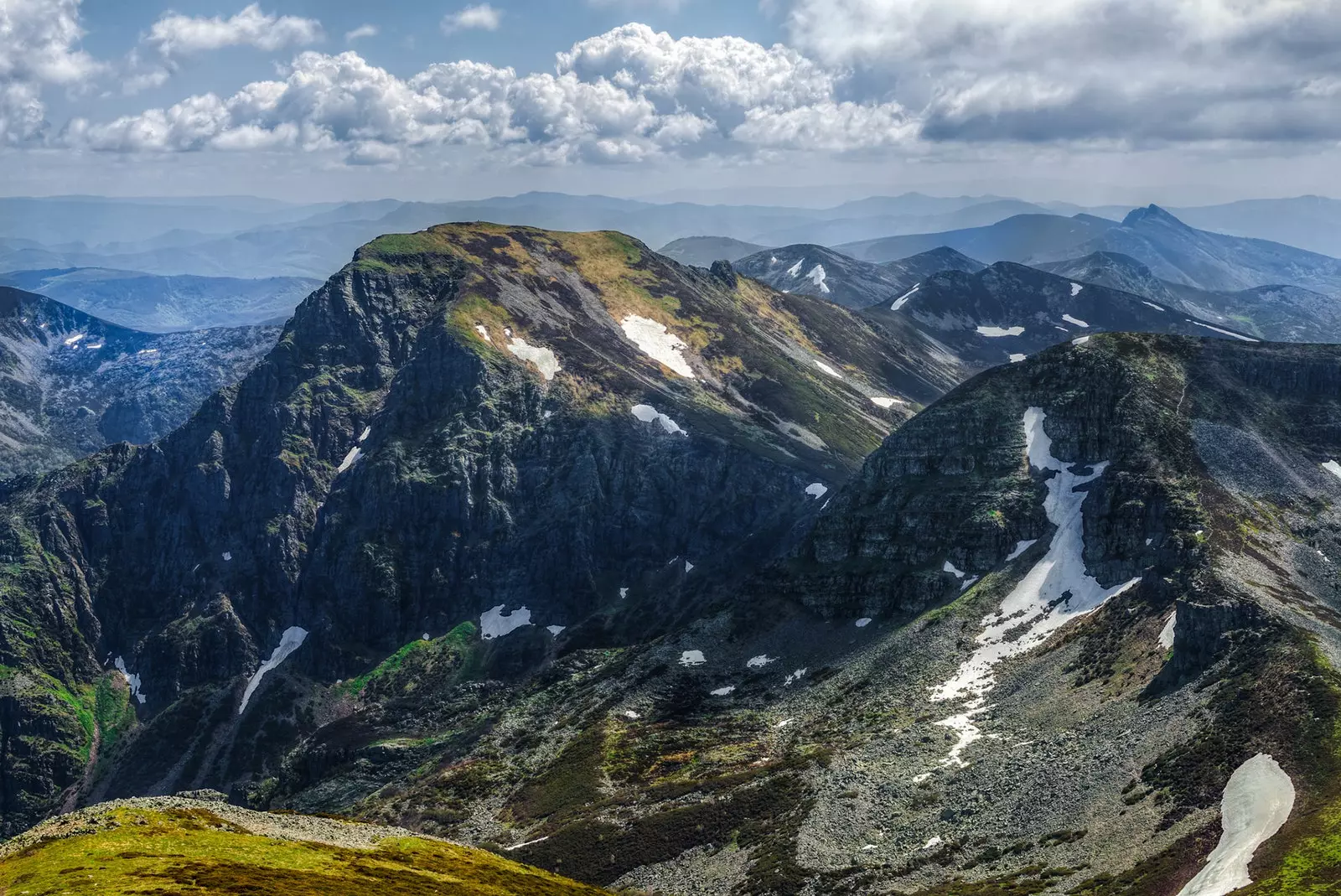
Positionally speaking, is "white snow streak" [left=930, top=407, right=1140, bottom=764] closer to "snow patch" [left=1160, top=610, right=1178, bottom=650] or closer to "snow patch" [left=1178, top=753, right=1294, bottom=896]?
"snow patch" [left=1160, top=610, right=1178, bottom=650]

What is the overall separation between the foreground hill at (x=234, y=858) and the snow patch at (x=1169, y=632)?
65.6m

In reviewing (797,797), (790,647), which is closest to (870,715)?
(797,797)

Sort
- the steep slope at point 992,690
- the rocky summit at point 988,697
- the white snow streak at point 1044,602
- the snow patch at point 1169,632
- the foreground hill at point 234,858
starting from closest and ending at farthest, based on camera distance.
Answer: the foreground hill at point 234,858
the rocky summit at point 988,697
the steep slope at point 992,690
the snow patch at point 1169,632
the white snow streak at point 1044,602

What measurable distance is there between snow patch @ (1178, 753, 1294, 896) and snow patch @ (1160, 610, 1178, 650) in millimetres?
28248

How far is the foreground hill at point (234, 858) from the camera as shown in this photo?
61375 mm

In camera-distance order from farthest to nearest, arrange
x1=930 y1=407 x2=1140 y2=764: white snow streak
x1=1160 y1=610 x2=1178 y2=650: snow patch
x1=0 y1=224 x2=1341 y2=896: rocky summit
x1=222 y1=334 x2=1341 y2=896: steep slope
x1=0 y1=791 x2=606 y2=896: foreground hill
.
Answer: x1=930 y1=407 x2=1140 y2=764: white snow streak
x1=1160 y1=610 x2=1178 y2=650: snow patch
x1=222 y1=334 x2=1341 y2=896: steep slope
x1=0 y1=224 x2=1341 y2=896: rocky summit
x1=0 y1=791 x2=606 y2=896: foreground hill

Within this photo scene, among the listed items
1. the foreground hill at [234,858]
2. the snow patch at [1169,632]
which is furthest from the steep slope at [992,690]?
the foreground hill at [234,858]

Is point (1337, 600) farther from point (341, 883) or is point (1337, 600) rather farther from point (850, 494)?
point (341, 883)

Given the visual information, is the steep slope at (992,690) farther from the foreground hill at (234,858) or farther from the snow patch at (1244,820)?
the foreground hill at (234,858)

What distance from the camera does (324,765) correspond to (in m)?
182

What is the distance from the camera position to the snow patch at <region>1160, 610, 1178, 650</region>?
355 feet

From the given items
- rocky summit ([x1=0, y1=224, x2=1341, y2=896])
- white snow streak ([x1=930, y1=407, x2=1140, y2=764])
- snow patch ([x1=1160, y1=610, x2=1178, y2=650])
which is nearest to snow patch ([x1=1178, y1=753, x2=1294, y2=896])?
rocky summit ([x1=0, y1=224, x2=1341, y2=896])

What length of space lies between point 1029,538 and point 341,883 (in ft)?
362

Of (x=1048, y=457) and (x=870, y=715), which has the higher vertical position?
(x=1048, y=457)
